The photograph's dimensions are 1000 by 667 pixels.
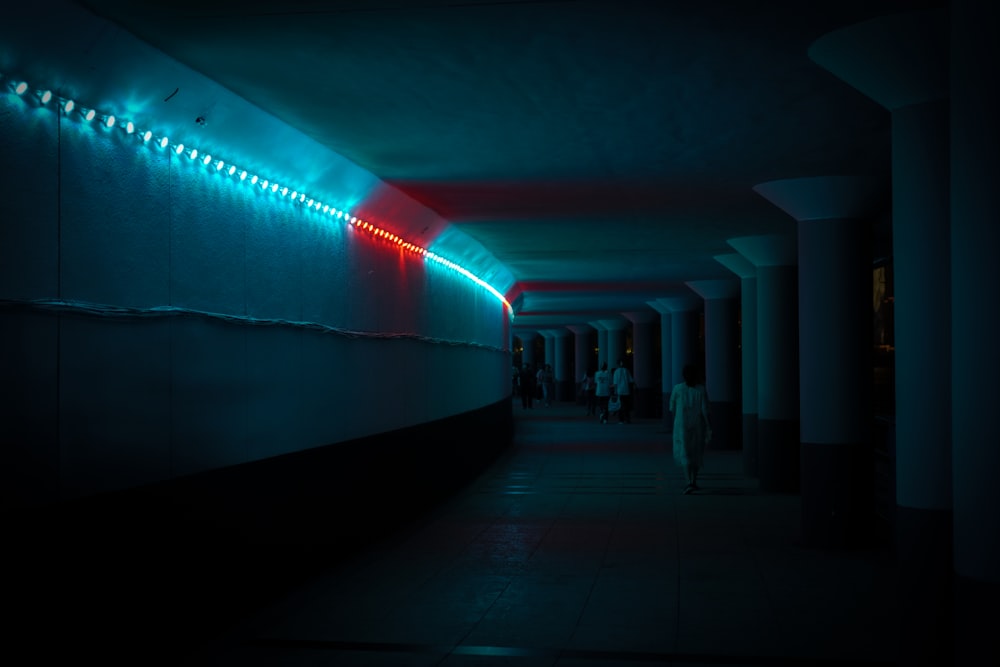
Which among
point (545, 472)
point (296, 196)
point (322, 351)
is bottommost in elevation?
point (545, 472)

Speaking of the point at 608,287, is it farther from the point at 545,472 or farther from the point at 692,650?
the point at 692,650

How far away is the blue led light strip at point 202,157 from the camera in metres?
6.78

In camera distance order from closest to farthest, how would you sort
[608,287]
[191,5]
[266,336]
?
[191,5] < [266,336] < [608,287]

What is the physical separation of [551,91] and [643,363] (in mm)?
36744

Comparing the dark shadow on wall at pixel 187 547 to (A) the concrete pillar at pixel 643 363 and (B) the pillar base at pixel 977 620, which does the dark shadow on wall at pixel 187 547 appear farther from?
(A) the concrete pillar at pixel 643 363

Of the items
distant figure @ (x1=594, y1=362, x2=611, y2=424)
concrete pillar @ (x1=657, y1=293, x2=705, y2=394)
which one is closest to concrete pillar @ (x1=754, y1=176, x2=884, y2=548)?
concrete pillar @ (x1=657, y1=293, x2=705, y2=394)

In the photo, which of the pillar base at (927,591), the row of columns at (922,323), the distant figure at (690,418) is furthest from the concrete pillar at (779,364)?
the pillar base at (927,591)

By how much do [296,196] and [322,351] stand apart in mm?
1664

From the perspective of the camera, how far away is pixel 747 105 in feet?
31.9

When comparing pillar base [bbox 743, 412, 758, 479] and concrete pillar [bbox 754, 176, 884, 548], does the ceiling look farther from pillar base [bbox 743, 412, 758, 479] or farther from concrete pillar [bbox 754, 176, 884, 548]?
pillar base [bbox 743, 412, 758, 479]

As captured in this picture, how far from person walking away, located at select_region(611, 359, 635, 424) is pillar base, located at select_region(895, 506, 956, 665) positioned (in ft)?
96.0

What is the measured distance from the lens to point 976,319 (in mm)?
6008

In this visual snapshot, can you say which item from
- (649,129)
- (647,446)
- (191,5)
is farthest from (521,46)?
(647,446)

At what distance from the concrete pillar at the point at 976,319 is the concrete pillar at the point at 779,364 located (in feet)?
41.2
